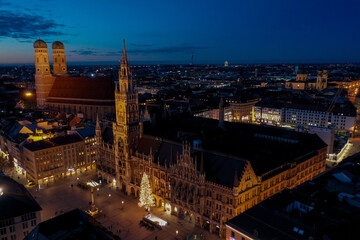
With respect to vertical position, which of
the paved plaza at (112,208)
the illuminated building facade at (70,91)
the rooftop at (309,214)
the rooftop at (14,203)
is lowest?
the paved plaza at (112,208)

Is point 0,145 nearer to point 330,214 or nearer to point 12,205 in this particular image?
point 12,205

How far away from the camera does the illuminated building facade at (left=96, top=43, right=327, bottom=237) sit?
6444 centimetres

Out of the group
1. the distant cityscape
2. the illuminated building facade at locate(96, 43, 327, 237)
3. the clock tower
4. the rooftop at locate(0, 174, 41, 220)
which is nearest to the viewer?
the distant cityscape

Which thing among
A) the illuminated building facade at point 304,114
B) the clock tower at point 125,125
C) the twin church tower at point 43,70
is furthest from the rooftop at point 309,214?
the twin church tower at point 43,70

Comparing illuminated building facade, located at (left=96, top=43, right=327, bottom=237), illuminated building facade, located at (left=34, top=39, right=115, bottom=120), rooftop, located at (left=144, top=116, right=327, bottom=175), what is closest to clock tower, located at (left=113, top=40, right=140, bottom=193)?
illuminated building facade, located at (left=96, top=43, right=327, bottom=237)

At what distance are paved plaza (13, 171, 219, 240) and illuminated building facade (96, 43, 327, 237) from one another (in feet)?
9.64

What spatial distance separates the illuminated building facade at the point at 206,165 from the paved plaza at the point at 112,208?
2.94m

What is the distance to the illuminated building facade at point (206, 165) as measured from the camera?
64438 millimetres

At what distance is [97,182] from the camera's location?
94.9 m

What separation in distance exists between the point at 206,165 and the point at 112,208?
2932 cm

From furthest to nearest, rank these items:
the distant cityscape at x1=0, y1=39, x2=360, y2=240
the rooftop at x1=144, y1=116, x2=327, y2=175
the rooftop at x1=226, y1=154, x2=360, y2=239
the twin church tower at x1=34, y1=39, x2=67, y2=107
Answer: the twin church tower at x1=34, y1=39, x2=67, y2=107 < the rooftop at x1=144, y1=116, x2=327, y2=175 < the distant cityscape at x1=0, y1=39, x2=360, y2=240 < the rooftop at x1=226, y1=154, x2=360, y2=239

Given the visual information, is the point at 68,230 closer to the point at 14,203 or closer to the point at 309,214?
the point at 14,203

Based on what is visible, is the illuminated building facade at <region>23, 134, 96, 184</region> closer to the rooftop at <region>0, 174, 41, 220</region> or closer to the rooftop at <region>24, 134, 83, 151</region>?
the rooftop at <region>24, 134, 83, 151</region>

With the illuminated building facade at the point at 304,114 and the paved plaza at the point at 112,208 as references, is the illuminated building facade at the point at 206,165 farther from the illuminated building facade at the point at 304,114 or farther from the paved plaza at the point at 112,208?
the illuminated building facade at the point at 304,114
